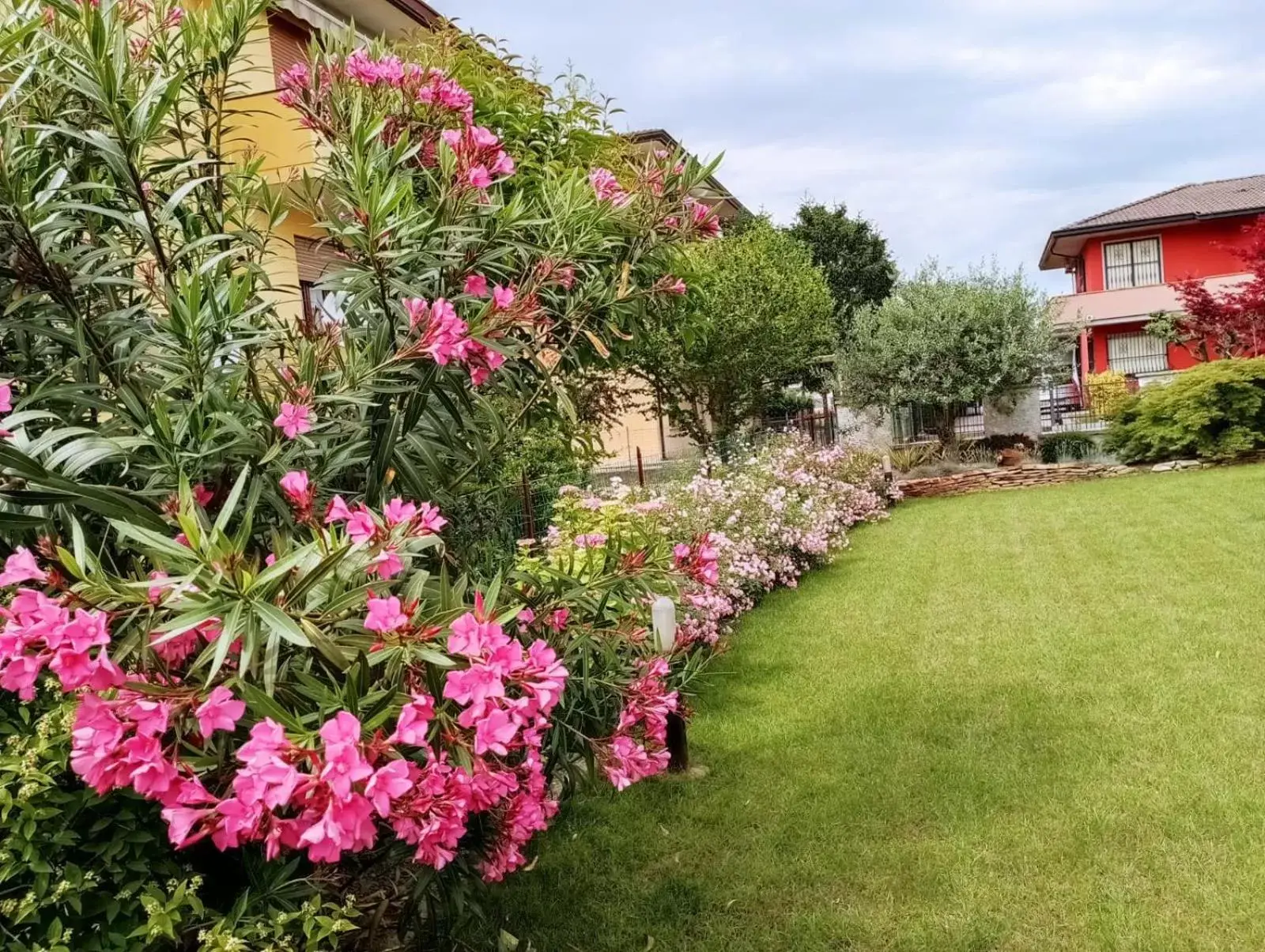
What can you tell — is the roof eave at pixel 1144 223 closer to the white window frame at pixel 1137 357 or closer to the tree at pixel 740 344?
the white window frame at pixel 1137 357

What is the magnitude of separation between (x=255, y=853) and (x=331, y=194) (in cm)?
181

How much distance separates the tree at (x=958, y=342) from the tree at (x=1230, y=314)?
6686mm

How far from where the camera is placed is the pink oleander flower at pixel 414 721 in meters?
1.50

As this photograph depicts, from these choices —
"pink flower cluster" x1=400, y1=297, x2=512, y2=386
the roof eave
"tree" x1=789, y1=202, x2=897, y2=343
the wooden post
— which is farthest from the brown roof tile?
"pink flower cluster" x1=400, y1=297, x2=512, y2=386

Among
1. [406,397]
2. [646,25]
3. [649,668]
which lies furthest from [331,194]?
[646,25]

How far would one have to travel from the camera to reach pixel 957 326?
1733cm

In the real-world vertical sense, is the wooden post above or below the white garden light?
below

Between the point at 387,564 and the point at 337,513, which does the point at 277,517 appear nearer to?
the point at 337,513

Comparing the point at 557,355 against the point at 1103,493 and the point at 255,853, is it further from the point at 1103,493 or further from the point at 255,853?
the point at 1103,493

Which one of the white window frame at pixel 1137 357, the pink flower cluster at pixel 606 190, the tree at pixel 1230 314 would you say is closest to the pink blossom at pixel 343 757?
the pink flower cluster at pixel 606 190

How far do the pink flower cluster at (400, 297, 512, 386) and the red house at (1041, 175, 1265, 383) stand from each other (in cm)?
2748

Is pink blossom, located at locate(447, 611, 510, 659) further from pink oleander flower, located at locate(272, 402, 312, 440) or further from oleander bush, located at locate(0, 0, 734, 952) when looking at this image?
pink oleander flower, located at locate(272, 402, 312, 440)

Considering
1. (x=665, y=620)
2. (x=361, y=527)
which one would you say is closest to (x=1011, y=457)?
(x=665, y=620)

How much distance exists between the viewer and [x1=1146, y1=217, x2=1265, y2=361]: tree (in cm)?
2056
